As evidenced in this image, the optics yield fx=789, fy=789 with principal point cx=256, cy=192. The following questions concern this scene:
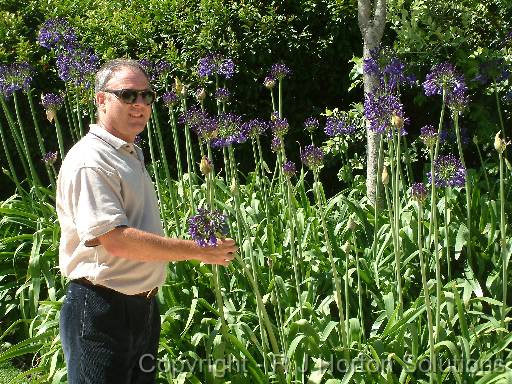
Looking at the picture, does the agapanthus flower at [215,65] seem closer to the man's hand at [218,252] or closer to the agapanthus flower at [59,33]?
the agapanthus flower at [59,33]

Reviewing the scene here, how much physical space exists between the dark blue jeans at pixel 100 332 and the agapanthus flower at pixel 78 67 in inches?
97.2

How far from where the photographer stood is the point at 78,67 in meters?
4.93

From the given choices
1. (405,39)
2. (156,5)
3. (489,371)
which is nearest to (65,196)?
(489,371)

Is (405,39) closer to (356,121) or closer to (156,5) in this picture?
(356,121)

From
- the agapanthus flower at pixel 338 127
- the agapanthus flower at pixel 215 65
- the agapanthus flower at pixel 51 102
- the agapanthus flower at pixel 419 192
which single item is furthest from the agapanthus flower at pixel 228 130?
the agapanthus flower at pixel 419 192

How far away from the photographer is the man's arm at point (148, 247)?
2.52 metres

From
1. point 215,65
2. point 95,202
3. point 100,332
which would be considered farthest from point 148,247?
point 215,65

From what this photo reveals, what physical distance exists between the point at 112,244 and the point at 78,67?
2.65 meters

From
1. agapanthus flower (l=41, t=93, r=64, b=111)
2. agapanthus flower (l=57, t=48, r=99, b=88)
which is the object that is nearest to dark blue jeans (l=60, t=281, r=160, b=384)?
agapanthus flower (l=41, t=93, r=64, b=111)

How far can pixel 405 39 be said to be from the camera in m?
5.31

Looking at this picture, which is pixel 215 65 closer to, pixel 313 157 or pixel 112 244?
pixel 313 157

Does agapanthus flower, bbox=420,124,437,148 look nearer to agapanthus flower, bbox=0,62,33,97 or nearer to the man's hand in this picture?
the man's hand

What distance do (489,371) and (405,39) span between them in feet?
8.52

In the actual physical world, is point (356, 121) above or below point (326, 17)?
below
